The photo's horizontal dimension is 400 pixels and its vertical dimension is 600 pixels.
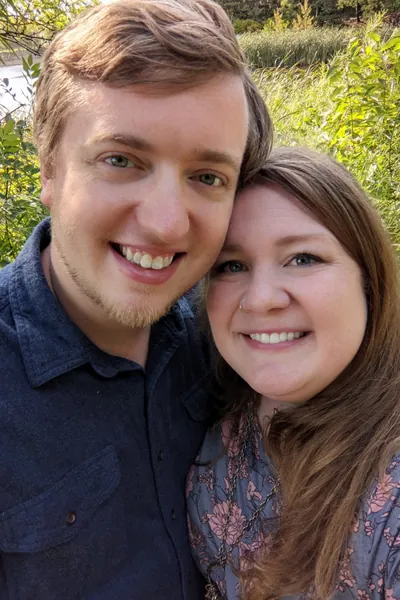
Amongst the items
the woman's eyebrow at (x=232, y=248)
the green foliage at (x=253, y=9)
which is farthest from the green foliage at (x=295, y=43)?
the woman's eyebrow at (x=232, y=248)

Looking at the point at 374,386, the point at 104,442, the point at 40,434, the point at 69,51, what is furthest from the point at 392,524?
the point at 69,51

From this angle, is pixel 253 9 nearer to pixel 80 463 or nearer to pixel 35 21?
pixel 35 21

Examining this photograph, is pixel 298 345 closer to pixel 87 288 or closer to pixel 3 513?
pixel 87 288

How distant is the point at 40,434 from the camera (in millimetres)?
1269

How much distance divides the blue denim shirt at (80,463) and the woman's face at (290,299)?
0.36 meters

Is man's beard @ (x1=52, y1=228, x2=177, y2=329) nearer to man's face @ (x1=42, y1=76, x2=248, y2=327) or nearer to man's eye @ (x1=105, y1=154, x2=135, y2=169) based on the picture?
man's face @ (x1=42, y1=76, x2=248, y2=327)

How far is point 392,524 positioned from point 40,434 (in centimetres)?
85

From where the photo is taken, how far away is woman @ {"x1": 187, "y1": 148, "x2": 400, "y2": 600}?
130 cm

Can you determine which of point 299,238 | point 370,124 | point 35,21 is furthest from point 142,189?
point 370,124

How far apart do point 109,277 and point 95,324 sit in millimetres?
209

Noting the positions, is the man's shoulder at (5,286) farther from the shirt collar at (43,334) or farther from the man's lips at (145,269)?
the man's lips at (145,269)

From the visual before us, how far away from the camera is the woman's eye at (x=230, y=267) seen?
1.53m

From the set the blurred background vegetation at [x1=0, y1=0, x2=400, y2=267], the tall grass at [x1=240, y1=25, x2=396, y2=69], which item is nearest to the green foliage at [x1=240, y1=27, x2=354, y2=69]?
the tall grass at [x1=240, y1=25, x2=396, y2=69]

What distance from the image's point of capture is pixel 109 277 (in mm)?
1376
